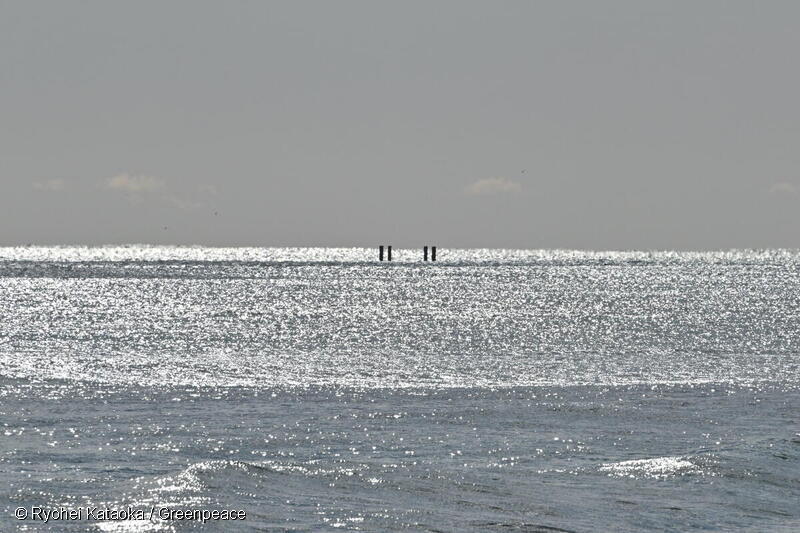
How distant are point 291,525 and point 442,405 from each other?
15.6 meters

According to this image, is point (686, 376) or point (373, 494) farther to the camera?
point (686, 376)

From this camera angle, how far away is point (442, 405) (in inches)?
1385

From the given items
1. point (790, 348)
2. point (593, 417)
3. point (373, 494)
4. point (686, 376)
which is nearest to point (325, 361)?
point (686, 376)

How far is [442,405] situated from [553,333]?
35908mm

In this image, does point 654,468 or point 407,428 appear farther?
point 407,428

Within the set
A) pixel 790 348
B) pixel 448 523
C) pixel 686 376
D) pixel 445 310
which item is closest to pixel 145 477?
pixel 448 523

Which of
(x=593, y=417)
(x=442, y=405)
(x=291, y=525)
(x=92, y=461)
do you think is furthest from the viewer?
(x=442, y=405)

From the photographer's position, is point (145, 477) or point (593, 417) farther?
point (593, 417)

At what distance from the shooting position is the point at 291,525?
65.4 ft

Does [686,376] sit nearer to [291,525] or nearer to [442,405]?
[442,405]

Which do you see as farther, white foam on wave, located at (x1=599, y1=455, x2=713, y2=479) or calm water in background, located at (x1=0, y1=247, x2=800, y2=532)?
white foam on wave, located at (x1=599, y1=455, x2=713, y2=479)

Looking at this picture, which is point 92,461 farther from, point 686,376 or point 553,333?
point 553,333

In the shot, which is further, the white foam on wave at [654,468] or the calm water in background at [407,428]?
the white foam on wave at [654,468]

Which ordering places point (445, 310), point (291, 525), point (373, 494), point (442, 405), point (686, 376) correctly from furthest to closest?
point (445, 310)
point (686, 376)
point (442, 405)
point (373, 494)
point (291, 525)
